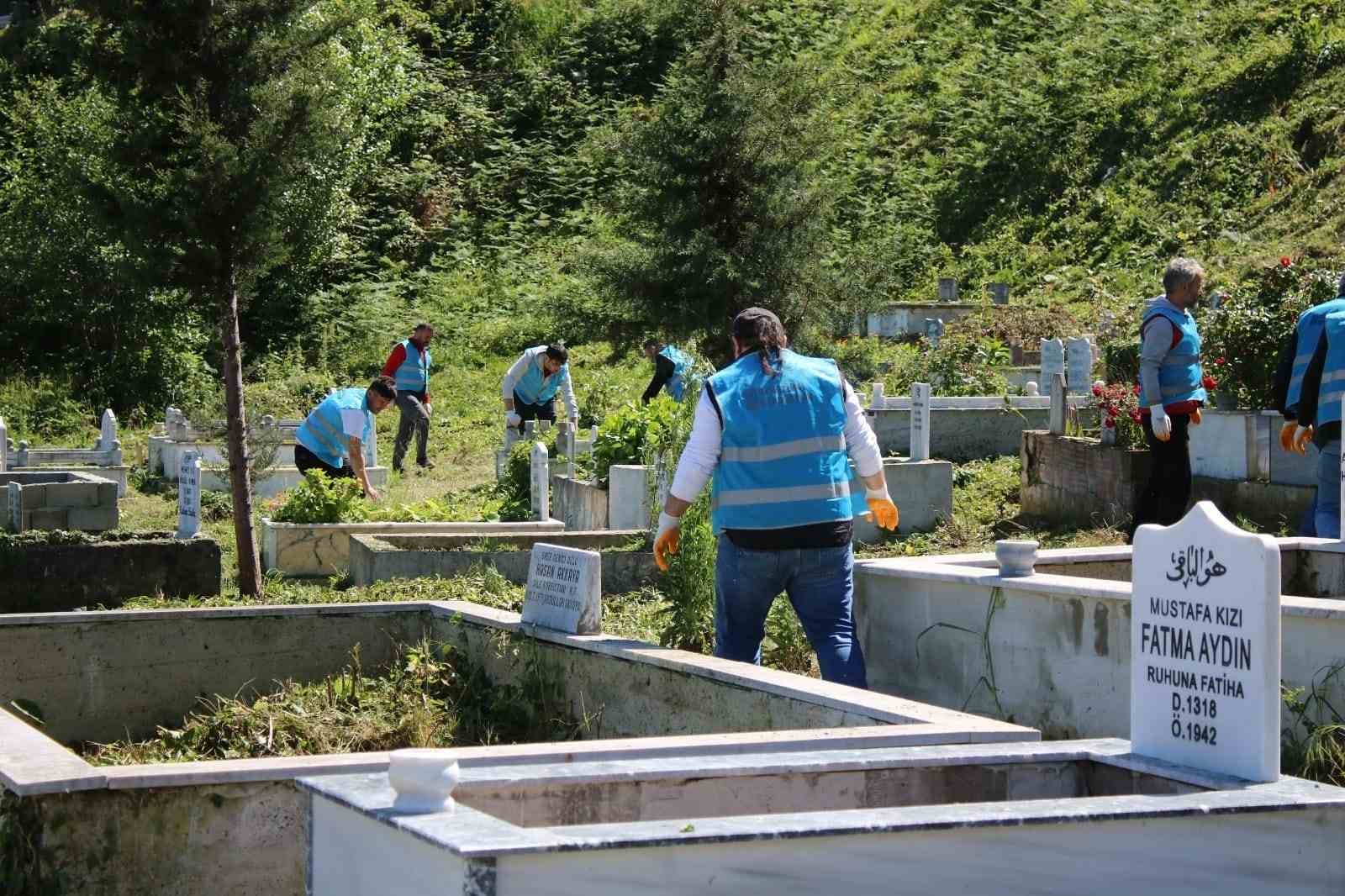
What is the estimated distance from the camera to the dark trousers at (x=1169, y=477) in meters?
9.71

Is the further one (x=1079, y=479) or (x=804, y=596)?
(x=1079, y=479)

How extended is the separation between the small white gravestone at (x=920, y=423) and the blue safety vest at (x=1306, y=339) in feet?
14.6

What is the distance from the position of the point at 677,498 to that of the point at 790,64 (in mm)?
12525

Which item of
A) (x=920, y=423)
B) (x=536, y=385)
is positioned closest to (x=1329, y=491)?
(x=920, y=423)

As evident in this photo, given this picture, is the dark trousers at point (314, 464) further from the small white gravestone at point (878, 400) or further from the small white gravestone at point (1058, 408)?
the small white gravestone at point (1058, 408)

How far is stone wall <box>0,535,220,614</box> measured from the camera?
10234 mm

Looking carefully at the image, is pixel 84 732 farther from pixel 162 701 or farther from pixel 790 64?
pixel 790 64

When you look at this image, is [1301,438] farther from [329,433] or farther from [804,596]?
[329,433]

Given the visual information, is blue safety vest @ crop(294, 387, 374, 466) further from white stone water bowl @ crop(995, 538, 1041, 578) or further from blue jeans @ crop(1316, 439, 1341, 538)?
white stone water bowl @ crop(995, 538, 1041, 578)

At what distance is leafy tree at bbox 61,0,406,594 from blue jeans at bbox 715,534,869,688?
16.6 ft

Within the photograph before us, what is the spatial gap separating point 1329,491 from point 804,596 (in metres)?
3.47

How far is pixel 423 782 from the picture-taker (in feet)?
11.1

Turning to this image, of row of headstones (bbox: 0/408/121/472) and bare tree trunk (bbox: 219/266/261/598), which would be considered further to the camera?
row of headstones (bbox: 0/408/121/472)

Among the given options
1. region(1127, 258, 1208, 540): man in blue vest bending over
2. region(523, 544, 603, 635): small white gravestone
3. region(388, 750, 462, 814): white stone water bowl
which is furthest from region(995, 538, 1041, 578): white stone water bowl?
region(388, 750, 462, 814): white stone water bowl
